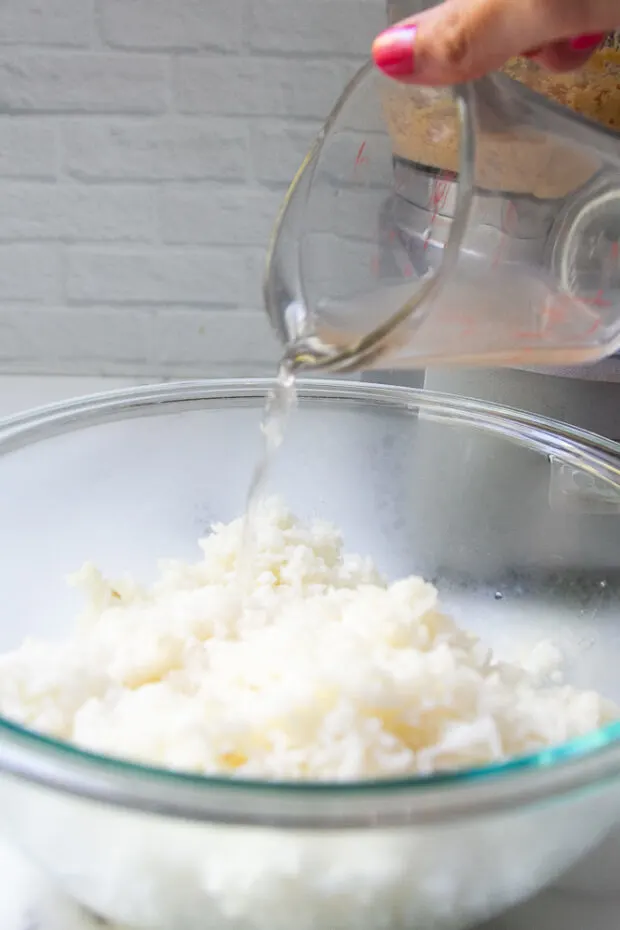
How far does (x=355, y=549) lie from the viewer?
90 centimetres

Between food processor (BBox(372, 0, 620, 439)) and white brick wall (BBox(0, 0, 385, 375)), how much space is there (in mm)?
377

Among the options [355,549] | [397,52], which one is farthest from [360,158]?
[355,549]

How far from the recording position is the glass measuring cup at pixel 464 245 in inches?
24.2

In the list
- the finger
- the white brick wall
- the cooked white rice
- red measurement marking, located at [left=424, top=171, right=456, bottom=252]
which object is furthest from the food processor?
the white brick wall

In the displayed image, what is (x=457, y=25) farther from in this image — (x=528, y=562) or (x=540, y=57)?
(x=528, y=562)

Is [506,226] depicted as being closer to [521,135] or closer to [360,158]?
[521,135]

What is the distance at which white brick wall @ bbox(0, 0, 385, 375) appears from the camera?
1392mm

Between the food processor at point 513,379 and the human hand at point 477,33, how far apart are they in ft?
0.70

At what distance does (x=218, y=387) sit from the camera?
94 cm

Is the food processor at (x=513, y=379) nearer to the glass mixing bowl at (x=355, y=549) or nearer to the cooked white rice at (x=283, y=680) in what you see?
the glass mixing bowl at (x=355, y=549)

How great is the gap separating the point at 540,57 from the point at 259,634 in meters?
0.47

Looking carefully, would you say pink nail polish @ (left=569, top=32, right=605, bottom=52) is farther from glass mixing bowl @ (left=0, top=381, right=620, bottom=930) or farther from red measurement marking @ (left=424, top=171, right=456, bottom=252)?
glass mixing bowl @ (left=0, top=381, right=620, bottom=930)

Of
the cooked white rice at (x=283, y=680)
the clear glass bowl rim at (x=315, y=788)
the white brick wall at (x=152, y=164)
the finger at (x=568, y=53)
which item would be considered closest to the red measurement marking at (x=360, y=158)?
the finger at (x=568, y=53)

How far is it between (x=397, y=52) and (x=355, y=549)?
0.46m
